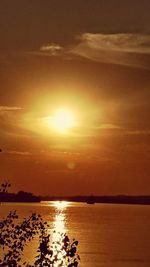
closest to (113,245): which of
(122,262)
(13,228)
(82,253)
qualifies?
(82,253)

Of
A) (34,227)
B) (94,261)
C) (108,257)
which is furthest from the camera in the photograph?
(108,257)

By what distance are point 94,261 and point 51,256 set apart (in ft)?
280

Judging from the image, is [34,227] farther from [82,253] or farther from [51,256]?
[82,253]

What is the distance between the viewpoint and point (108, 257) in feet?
349

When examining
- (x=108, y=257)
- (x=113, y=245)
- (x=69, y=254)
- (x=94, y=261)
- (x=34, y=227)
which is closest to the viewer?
(x=69, y=254)

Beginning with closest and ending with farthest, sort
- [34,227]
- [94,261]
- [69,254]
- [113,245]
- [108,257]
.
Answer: [69,254], [34,227], [94,261], [108,257], [113,245]

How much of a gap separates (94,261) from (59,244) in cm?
8522

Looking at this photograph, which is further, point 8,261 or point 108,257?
point 108,257

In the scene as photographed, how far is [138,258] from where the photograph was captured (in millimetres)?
108000

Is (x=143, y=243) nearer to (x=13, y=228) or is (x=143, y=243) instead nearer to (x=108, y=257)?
(x=108, y=257)

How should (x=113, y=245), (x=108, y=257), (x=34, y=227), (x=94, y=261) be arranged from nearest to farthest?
(x=34, y=227) → (x=94, y=261) → (x=108, y=257) → (x=113, y=245)

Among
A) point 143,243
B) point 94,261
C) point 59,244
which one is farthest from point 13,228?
point 143,243

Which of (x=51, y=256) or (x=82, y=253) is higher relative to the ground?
(x=82, y=253)

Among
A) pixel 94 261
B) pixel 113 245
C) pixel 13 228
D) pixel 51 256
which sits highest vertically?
pixel 113 245
